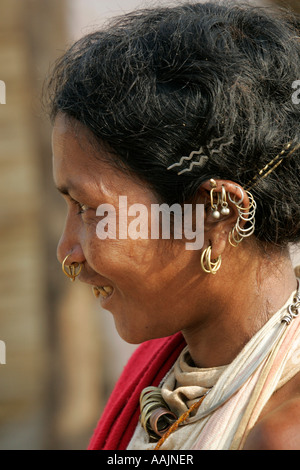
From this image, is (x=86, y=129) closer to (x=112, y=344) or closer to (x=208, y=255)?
(x=208, y=255)

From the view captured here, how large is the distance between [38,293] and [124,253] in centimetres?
396

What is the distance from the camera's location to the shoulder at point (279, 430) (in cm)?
140

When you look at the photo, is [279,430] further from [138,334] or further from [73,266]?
[73,266]

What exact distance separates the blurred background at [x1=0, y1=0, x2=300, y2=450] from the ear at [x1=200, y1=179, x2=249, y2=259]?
3540 millimetres

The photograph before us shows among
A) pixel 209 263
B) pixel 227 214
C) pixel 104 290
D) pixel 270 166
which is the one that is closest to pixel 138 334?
pixel 104 290

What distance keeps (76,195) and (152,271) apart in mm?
256

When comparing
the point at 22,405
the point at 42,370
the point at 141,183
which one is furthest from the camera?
the point at 22,405

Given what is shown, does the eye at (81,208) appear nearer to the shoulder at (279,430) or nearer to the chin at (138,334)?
the chin at (138,334)

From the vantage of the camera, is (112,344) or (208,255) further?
(112,344)

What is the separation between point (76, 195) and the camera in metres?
1.68

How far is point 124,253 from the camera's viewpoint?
66.1 inches

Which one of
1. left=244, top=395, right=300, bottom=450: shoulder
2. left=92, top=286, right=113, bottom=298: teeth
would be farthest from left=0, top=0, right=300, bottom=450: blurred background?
left=244, top=395, right=300, bottom=450: shoulder

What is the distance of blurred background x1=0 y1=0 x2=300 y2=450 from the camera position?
519cm
